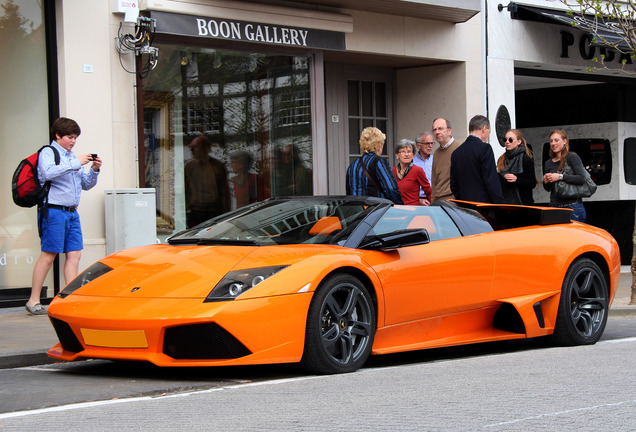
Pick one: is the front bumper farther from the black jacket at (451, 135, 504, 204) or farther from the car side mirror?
the black jacket at (451, 135, 504, 204)

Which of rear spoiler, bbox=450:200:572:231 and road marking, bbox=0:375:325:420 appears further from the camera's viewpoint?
rear spoiler, bbox=450:200:572:231

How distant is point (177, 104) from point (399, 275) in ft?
21.2

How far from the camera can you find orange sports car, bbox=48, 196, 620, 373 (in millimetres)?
5855

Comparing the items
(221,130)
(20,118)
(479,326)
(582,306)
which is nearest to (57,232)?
(20,118)

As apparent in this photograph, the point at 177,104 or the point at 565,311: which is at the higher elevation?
the point at 177,104

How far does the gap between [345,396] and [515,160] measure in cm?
651

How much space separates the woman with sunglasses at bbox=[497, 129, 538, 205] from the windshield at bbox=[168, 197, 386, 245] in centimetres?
446

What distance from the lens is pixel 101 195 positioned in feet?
37.0

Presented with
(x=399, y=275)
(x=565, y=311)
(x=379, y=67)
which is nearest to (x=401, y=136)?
(x=379, y=67)

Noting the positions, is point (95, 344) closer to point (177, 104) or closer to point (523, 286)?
point (523, 286)

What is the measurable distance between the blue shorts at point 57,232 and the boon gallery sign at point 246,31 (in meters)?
2.98

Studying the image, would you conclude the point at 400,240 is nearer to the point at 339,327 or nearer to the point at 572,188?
the point at 339,327

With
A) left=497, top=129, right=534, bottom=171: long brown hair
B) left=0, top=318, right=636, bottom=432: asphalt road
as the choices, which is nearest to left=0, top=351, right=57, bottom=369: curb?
left=0, top=318, right=636, bottom=432: asphalt road

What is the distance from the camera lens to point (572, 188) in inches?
452
